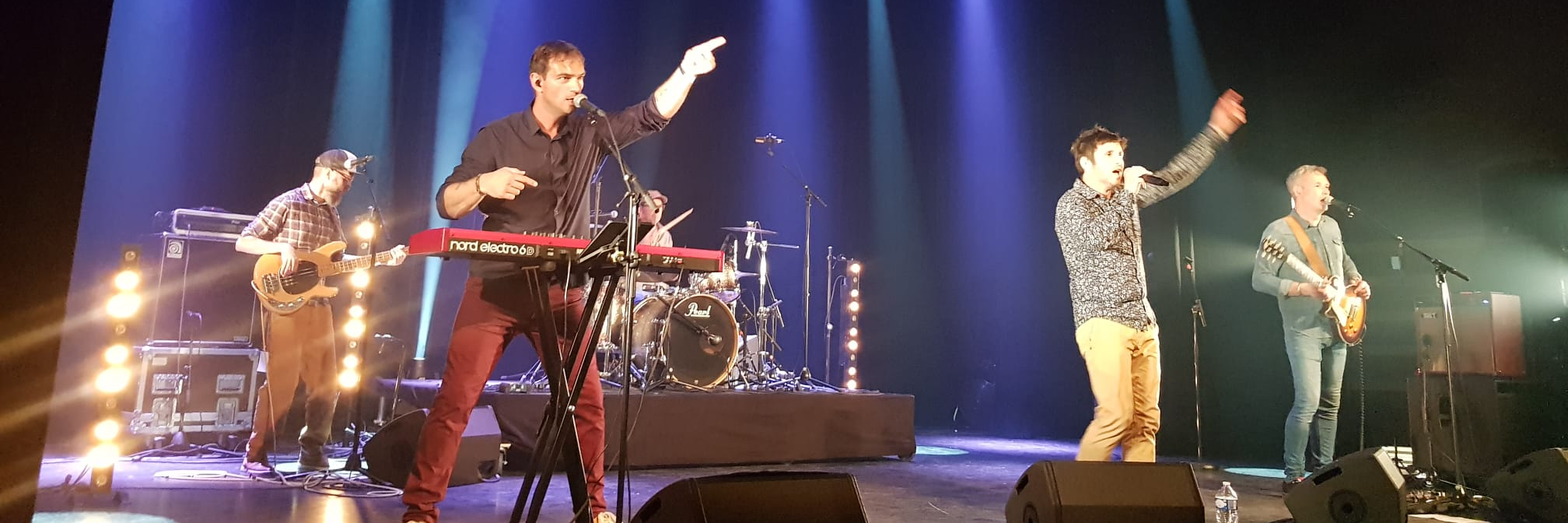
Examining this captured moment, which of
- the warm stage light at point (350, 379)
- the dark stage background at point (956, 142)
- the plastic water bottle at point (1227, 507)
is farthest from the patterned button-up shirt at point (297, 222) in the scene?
the plastic water bottle at point (1227, 507)

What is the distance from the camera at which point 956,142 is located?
405 inches

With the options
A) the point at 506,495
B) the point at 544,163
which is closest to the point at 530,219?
the point at 544,163

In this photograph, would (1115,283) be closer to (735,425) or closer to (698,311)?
(735,425)

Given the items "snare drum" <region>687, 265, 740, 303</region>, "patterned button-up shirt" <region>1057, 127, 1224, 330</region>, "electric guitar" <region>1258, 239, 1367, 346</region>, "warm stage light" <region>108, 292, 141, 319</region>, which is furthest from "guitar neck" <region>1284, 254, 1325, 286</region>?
"warm stage light" <region>108, 292, 141, 319</region>

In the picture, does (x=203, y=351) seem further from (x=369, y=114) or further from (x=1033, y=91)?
(x=1033, y=91)

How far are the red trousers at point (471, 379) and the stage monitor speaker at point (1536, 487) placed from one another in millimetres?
4319

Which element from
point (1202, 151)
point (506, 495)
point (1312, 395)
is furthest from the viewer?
point (1312, 395)

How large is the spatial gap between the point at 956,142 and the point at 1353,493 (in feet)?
23.9

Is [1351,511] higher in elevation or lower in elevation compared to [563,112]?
lower

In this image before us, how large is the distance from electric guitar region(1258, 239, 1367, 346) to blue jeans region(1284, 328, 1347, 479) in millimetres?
98

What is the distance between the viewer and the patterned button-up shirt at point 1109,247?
145 inches

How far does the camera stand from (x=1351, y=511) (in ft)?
11.2

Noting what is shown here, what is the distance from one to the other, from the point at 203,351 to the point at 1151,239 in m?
8.09

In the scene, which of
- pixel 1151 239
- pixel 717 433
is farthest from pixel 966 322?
pixel 717 433
